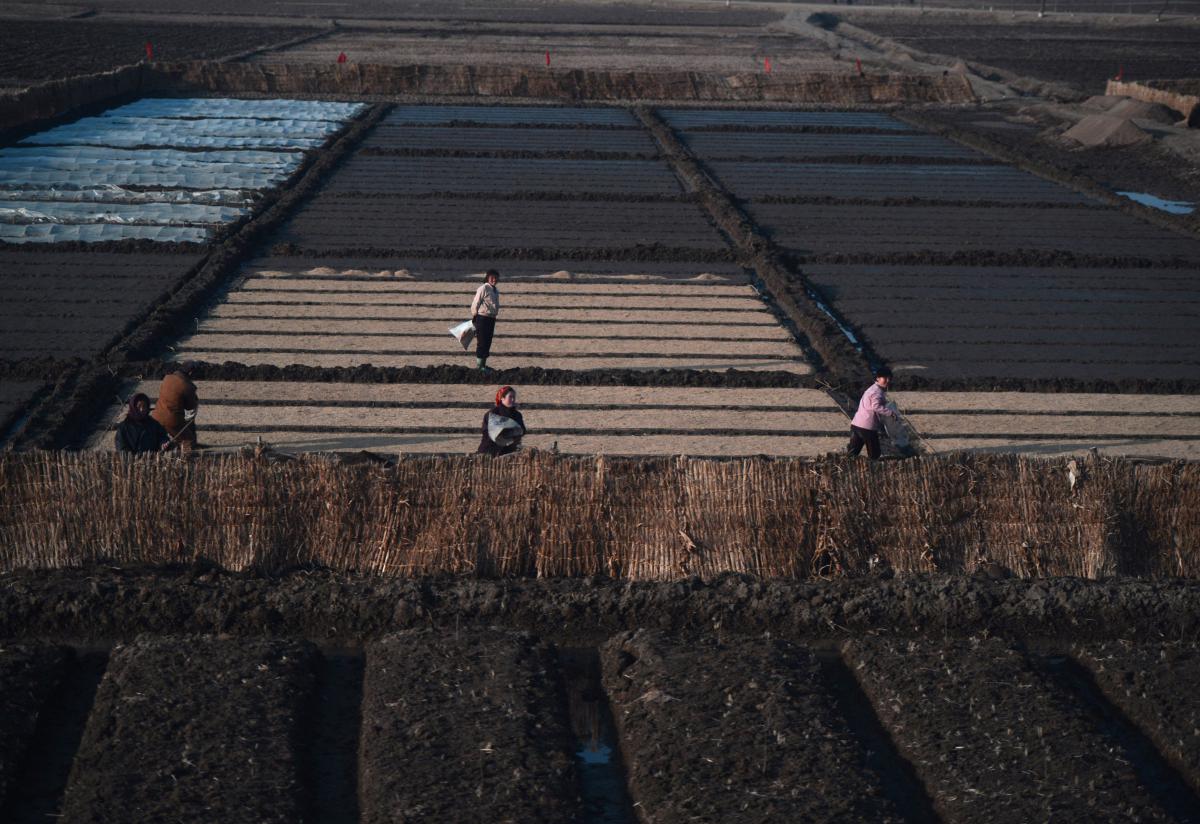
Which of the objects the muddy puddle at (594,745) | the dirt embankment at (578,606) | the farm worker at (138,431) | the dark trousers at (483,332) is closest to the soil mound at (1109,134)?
the dark trousers at (483,332)

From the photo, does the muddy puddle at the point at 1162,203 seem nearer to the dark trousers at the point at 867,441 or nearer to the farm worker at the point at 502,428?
the dark trousers at the point at 867,441

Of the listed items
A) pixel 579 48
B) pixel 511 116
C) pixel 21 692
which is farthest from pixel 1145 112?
pixel 21 692

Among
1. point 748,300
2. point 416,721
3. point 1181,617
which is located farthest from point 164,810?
point 748,300

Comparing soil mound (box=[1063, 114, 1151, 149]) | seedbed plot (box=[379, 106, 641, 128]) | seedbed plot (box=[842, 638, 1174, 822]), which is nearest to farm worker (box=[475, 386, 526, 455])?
seedbed plot (box=[842, 638, 1174, 822])

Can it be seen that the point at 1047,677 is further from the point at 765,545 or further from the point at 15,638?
the point at 15,638

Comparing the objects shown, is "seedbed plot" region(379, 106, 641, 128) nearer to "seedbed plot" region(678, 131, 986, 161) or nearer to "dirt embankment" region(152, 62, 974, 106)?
"dirt embankment" region(152, 62, 974, 106)

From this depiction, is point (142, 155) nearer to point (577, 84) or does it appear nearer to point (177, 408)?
point (577, 84)
